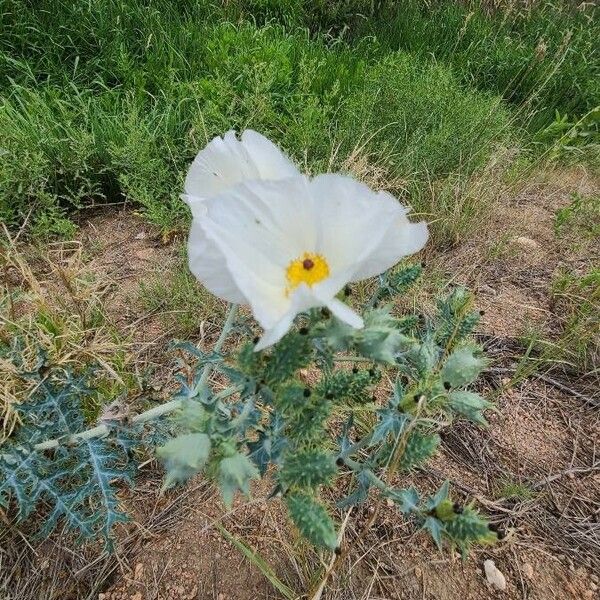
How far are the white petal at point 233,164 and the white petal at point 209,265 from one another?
0.16 meters

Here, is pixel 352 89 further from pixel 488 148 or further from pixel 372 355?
pixel 372 355

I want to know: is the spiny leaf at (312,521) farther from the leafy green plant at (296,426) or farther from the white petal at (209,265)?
the white petal at (209,265)

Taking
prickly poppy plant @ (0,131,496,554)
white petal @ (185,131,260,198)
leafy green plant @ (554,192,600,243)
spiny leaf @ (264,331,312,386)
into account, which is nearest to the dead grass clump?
prickly poppy plant @ (0,131,496,554)

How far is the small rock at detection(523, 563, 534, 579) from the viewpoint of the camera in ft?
4.79

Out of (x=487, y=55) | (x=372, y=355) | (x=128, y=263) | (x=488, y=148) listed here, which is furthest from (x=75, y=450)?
(x=487, y=55)

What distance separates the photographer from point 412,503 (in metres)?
1.02

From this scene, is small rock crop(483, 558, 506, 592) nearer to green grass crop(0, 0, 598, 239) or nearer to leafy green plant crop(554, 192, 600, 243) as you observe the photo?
green grass crop(0, 0, 598, 239)

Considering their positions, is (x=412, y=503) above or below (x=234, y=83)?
above

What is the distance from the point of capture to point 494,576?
1.44 meters

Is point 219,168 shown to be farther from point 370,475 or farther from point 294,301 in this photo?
point 370,475

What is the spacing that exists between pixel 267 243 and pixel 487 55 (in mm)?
3680

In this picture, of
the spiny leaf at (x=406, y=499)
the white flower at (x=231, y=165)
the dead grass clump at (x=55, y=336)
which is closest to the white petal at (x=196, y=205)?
the white flower at (x=231, y=165)

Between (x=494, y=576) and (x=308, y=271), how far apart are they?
1.02 metres

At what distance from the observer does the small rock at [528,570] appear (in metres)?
1.46
